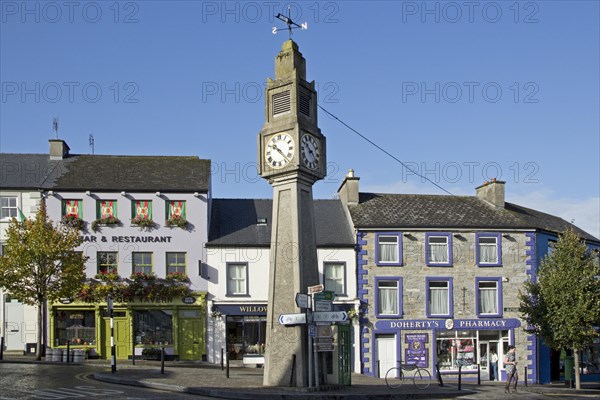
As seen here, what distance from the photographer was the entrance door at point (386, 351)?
36562 mm

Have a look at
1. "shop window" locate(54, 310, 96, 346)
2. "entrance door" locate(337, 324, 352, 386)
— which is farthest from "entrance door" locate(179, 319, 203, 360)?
"entrance door" locate(337, 324, 352, 386)

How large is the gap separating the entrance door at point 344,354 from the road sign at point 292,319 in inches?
83.6

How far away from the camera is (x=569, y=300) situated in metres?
31.3

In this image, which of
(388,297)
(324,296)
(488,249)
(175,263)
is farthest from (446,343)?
(324,296)

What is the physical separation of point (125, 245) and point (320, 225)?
32.4 feet

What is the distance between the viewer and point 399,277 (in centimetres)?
3744

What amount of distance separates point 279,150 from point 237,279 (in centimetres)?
1473

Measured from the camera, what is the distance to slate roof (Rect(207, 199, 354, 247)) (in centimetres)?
3759

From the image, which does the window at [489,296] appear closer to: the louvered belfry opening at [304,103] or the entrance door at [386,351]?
the entrance door at [386,351]

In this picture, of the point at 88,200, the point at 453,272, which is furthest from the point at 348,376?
the point at 88,200

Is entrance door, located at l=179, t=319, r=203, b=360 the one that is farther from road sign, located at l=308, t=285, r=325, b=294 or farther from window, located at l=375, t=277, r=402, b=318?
road sign, located at l=308, t=285, r=325, b=294

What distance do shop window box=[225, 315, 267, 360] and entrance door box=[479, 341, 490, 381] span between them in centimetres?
1096

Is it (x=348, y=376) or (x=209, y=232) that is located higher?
(x=209, y=232)

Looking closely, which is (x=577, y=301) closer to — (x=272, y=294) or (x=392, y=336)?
(x=392, y=336)
